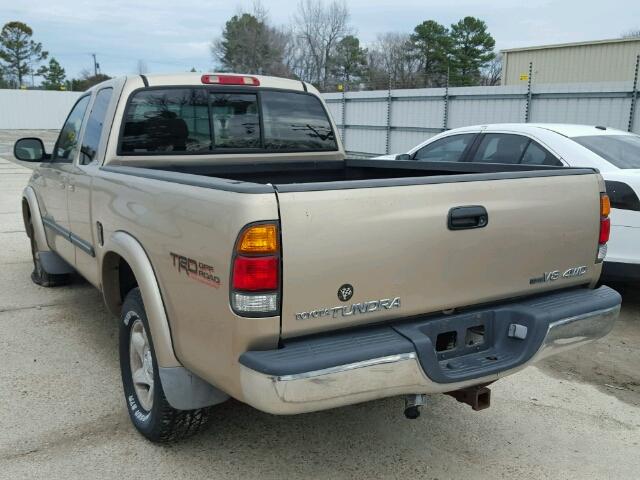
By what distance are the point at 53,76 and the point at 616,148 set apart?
79124 mm

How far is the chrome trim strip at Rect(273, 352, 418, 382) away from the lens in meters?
2.27

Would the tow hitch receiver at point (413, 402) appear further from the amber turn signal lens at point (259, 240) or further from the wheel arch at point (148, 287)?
the wheel arch at point (148, 287)

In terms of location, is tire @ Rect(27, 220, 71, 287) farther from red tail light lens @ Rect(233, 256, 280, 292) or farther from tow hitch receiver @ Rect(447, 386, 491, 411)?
tow hitch receiver @ Rect(447, 386, 491, 411)

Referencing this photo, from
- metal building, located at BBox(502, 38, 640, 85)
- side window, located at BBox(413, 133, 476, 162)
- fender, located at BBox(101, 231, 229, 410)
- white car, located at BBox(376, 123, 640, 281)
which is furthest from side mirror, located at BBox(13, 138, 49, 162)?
metal building, located at BBox(502, 38, 640, 85)

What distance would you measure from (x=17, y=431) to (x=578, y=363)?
12.4ft

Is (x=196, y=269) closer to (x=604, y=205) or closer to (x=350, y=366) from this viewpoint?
(x=350, y=366)

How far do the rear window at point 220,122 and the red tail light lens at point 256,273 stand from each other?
77.9 inches

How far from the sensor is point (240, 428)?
3430mm

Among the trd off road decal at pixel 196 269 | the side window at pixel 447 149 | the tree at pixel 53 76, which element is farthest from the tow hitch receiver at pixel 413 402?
the tree at pixel 53 76

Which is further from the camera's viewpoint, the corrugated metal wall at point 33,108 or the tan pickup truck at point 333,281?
the corrugated metal wall at point 33,108

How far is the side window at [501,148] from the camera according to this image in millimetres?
6164

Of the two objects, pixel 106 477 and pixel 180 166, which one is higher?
pixel 180 166

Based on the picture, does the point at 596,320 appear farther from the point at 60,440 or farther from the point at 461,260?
the point at 60,440

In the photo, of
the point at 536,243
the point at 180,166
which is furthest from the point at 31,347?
the point at 536,243
